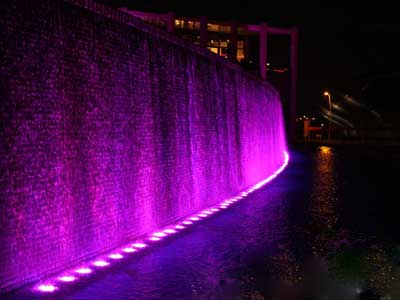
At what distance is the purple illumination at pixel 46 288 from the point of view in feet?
19.5

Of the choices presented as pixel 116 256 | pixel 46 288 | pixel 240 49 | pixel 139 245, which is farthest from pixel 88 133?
pixel 240 49

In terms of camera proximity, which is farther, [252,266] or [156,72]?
[156,72]

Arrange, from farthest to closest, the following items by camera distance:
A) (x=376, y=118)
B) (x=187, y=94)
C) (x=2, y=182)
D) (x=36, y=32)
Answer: (x=376, y=118)
(x=187, y=94)
(x=36, y=32)
(x=2, y=182)

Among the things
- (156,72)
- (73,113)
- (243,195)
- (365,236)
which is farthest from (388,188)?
(73,113)

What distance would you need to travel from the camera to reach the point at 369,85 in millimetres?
68500

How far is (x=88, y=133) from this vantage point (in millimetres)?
7508

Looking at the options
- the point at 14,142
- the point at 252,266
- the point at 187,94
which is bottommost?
the point at 252,266

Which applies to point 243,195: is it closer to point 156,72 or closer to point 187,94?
point 187,94

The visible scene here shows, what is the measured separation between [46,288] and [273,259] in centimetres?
306

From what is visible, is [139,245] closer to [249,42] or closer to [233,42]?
[233,42]

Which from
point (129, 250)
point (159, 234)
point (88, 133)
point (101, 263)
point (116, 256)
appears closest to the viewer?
point (101, 263)

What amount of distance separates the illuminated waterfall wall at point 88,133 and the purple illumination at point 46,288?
0.20 meters

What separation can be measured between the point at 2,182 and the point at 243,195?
32.8 feet

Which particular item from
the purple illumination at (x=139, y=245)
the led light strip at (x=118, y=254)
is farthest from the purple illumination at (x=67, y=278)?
the purple illumination at (x=139, y=245)
